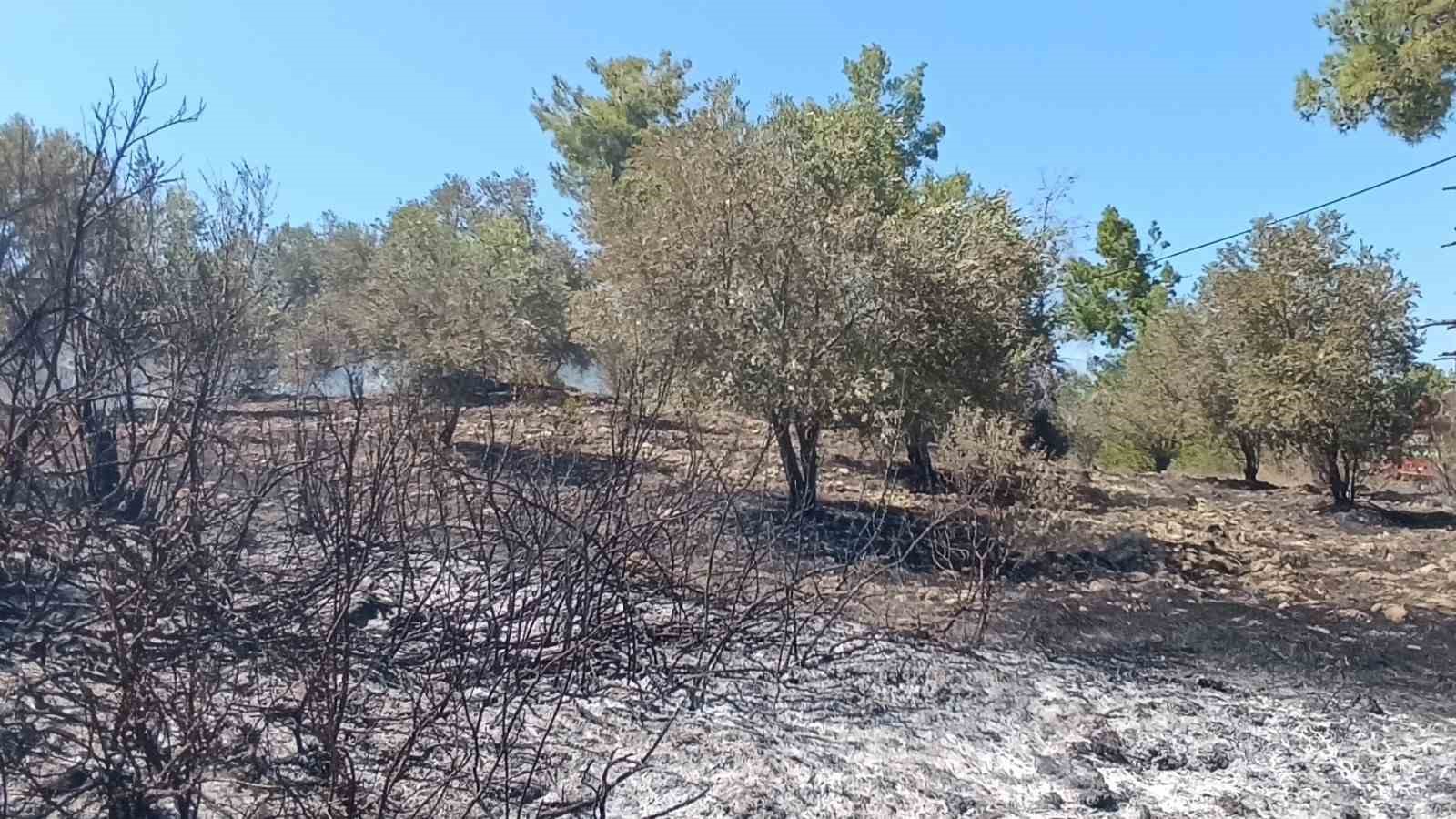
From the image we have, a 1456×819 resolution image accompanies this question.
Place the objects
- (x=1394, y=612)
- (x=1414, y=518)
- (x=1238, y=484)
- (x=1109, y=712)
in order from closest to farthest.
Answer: (x=1109, y=712), (x=1394, y=612), (x=1414, y=518), (x=1238, y=484)

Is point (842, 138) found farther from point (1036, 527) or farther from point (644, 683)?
point (644, 683)

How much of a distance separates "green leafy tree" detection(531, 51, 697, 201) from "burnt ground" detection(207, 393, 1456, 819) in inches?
578

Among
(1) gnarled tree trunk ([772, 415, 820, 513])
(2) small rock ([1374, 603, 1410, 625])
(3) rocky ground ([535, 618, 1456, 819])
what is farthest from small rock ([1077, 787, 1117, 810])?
(1) gnarled tree trunk ([772, 415, 820, 513])

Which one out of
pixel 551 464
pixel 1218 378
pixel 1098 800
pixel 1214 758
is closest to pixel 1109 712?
pixel 1214 758

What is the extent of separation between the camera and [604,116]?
25.5 meters

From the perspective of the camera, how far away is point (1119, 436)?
88.3ft

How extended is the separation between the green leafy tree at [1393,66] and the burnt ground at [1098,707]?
4421 mm

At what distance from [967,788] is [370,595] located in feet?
11.1

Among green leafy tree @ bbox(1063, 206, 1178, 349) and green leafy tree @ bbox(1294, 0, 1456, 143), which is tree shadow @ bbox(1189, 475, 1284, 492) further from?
green leafy tree @ bbox(1063, 206, 1178, 349)

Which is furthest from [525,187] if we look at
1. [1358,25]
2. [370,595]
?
[370,595]

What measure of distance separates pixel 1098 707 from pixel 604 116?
20.8 m

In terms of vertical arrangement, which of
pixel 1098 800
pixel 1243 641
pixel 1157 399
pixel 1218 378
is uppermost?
pixel 1218 378

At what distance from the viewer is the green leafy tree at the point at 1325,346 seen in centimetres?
1688

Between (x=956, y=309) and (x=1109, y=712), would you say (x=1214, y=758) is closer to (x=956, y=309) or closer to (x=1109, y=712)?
(x=1109, y=712)
